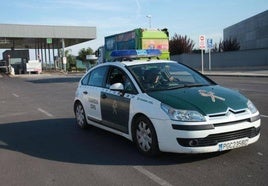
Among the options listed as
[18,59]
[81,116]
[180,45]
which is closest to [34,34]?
[18,59]

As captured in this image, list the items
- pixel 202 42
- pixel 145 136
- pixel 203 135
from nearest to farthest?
pixel 203 135, pixel 145 136, pixel 202 42

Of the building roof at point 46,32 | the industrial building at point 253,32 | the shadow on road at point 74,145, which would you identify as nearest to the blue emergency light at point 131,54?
the shadow on road at point 74,145

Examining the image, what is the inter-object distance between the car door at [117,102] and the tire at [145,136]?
0.35m

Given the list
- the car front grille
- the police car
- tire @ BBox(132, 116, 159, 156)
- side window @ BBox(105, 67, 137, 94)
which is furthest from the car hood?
side window @ BBox(105, 67, 137, 94)

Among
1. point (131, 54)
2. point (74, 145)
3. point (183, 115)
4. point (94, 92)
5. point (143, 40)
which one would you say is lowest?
point (74, 145)

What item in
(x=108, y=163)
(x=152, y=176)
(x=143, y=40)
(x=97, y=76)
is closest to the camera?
(x=152, y=176)

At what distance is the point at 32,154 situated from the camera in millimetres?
7336

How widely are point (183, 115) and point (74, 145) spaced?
2717mm

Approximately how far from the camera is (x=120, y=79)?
7.86 meters

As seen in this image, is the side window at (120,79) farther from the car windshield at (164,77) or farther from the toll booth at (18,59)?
the toll booth at (18,59)

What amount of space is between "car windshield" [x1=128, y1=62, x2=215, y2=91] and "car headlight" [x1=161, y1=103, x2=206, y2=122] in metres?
0.91

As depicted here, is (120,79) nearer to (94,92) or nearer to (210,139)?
(94,92)

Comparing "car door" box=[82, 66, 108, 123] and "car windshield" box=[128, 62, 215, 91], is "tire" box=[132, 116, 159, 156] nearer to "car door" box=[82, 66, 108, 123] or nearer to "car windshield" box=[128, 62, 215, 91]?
"car windshield" box=[128, 62, 215, 91]

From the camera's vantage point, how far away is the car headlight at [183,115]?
19.3 feet
